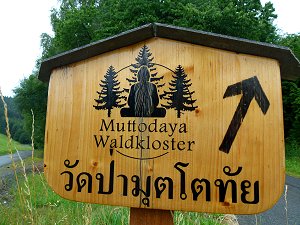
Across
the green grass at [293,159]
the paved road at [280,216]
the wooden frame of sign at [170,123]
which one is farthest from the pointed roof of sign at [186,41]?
the green grass at [293,159]

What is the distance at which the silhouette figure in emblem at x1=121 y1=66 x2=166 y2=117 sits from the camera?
165 centimetres

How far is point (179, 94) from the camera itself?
5.34ft

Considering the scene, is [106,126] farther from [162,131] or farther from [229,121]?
[229,121]

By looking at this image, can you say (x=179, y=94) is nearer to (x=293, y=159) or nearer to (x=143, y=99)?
(x=143, y=99)

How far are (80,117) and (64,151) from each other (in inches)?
7.9

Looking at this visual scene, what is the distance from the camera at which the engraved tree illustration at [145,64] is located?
167cm

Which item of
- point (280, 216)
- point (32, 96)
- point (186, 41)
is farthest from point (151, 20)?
point (186, 41)

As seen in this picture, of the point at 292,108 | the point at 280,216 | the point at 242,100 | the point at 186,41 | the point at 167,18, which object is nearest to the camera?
the point at 242,100

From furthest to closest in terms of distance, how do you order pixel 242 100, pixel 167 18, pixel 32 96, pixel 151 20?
pixel 32 96 < pixel 167 18 < pixel 151 20 < pixel 242 100

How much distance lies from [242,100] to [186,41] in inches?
16.2

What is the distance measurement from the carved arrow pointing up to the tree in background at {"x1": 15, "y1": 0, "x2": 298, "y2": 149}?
13.2 meters

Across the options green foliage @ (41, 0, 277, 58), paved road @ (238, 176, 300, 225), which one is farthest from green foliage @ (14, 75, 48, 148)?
paved road @ (238, 176, 300, 225)

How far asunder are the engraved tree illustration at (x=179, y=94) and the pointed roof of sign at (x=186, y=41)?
0.18 meters

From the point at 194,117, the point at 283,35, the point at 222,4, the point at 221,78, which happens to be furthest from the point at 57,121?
the point at 283,35
